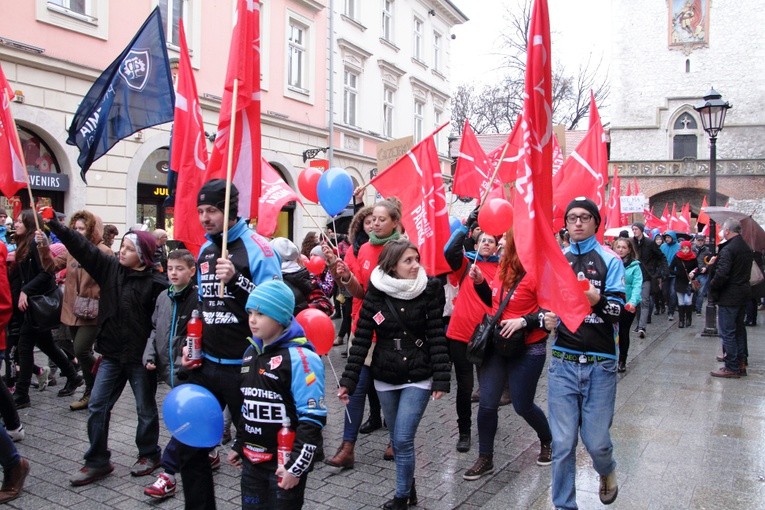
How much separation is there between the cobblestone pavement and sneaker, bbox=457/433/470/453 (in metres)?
0.05

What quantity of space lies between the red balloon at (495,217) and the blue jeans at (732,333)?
496 centimetres

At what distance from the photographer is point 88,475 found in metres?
4.60

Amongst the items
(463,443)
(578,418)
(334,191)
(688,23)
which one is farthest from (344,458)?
(688,23)

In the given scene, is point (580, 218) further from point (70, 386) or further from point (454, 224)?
point (70, 386)

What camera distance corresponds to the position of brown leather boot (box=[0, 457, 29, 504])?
4285 mm

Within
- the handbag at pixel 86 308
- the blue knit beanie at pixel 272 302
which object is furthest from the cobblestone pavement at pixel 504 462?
the blue knit beanie at pixel 272 302

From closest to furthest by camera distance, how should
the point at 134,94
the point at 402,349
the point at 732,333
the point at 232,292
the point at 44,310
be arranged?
the point at 232,292 < the point at 402,349 < the point at 134,94 < the point at 44,310 < the point at 732,333

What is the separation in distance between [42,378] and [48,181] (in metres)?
6.14

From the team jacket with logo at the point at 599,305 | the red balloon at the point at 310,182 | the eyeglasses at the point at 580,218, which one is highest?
the red balloon at the point at 310,182

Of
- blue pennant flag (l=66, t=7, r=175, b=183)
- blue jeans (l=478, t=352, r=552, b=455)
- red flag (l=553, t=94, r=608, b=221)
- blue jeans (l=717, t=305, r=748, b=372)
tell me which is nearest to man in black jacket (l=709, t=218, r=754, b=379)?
blue jeans (l=717, t=305, r=748, b=372)

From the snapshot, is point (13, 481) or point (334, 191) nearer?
point (13, 481)

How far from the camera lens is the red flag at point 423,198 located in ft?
20.3

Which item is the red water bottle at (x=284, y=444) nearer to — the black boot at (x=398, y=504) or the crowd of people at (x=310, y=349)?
the crowd of people at (x=310, y=349)

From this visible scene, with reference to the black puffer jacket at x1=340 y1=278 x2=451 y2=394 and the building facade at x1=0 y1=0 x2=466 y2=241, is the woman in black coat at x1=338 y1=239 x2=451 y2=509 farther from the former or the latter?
the building facade at x1=0 y1=0 x2=466 y2=241
